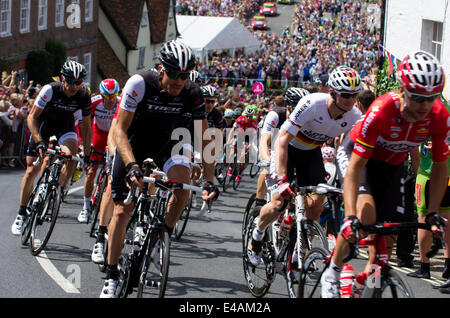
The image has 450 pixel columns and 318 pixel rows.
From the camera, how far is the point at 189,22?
6119cm

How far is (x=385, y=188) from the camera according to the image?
5.61m

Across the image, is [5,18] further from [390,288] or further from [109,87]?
[390,288]

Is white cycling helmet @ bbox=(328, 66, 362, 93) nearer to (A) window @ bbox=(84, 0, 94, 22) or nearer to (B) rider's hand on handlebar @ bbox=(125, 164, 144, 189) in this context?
(B) rider's hand on handlebar @ bbox=(125, 164, 144, 189)

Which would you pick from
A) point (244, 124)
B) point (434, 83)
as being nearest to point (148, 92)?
point (434, 83)

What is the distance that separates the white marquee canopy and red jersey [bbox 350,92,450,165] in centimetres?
4800

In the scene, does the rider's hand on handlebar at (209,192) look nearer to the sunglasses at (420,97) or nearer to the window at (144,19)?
the sunglasses at (420,97)

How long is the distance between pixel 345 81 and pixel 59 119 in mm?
4704

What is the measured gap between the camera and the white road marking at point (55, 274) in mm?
7548

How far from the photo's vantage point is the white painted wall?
1727 centimetres

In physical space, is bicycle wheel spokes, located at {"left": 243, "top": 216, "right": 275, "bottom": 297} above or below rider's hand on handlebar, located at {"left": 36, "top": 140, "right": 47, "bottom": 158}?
below

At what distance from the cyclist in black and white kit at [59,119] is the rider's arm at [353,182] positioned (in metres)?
4.73

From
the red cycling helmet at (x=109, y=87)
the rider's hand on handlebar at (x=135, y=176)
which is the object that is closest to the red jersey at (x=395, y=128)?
the rider's hand on handlebar at (x=135, y=176)

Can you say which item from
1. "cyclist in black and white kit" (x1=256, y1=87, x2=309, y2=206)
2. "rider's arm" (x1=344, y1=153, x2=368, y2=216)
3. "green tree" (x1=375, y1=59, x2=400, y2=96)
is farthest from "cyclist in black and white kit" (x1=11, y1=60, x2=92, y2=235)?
"green tree" (x1=375, y1=59, x2=400, y2=96)

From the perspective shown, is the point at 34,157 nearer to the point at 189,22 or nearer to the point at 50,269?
the point at 50,269
